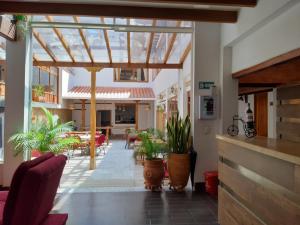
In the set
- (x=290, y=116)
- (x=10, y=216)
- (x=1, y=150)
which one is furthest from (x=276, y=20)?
(x=1, y=150)

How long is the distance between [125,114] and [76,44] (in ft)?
37.9

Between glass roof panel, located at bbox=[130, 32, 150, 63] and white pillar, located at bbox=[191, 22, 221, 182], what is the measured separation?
1878 millimetres

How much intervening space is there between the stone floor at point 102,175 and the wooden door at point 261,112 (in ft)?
9.77

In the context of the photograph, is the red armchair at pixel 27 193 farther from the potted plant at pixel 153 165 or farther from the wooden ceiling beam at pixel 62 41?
the wooden ceiling beam at pixel 62 41

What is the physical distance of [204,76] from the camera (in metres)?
5.05

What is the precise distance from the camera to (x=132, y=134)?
11.8m

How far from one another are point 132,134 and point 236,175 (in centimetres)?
912

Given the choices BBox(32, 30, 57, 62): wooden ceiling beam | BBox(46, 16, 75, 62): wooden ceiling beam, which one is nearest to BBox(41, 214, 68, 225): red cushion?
BBox(46, 16, 75, 62): wooden ceiling beam

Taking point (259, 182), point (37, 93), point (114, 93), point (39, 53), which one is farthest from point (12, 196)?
point (114, 93)

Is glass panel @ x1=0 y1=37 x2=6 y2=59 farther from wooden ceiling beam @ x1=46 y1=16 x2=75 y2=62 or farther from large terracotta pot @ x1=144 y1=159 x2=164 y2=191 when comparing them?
large terracotta pot @ x1=144 y1=159 x2=164 y2=191

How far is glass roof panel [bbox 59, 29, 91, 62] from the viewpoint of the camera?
6.37 meters

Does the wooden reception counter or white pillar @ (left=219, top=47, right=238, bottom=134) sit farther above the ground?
white pillar @ (left=219, top=47, right=238, bottom=134)

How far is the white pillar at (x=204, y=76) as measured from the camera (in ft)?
16.6

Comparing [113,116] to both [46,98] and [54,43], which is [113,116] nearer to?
[46,98]
